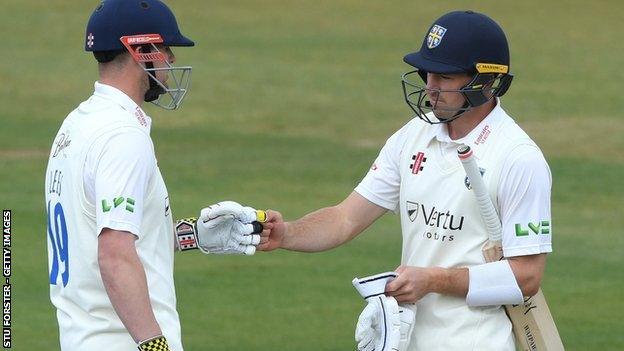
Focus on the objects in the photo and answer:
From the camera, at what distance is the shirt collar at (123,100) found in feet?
18.7

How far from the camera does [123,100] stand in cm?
573

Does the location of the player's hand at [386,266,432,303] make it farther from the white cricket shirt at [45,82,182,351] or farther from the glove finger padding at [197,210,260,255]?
the white cricket shirt at [45,82,182,351]

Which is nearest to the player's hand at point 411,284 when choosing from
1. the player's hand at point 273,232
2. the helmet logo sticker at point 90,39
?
the player's hand at point 273,232

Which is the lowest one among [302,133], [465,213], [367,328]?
→ [302,133]

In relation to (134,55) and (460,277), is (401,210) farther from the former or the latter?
(134,55)

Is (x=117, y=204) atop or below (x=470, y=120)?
below

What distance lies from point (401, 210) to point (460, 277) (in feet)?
1.55

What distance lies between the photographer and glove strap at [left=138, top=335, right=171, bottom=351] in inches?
210

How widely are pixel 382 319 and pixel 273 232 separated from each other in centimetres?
86

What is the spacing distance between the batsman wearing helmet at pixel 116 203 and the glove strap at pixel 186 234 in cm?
52

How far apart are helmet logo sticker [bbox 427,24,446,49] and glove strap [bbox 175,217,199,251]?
4.17ft

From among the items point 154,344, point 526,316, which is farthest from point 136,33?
point 526,316

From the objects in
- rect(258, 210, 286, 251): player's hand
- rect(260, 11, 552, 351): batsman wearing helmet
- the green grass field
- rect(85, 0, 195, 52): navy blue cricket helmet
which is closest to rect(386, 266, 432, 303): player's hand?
rect(260, 11, 552, 351): batsman wearing helmet

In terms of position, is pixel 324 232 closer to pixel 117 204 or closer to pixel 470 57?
pixel 470 57
